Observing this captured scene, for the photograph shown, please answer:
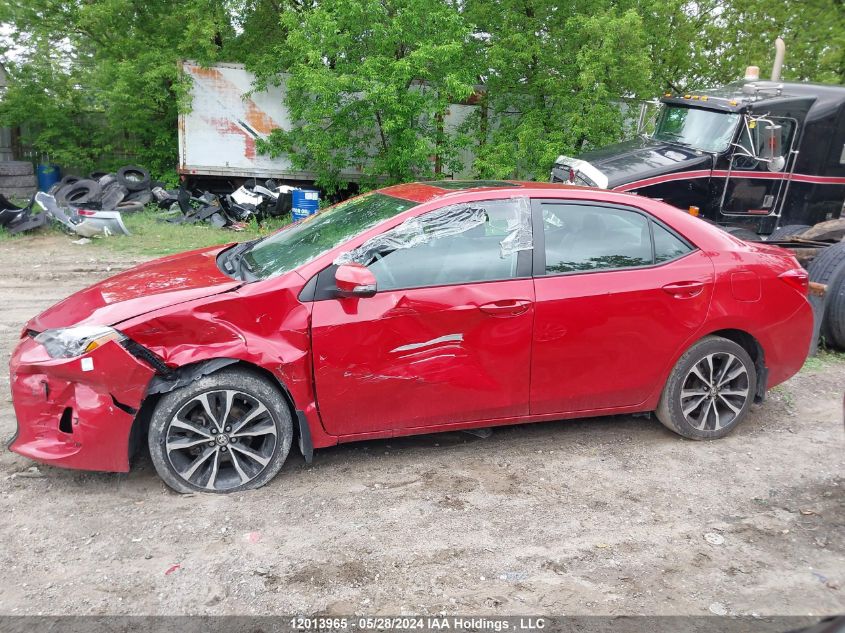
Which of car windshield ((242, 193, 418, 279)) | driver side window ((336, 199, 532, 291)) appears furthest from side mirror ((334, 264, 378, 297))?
car windshield ((242, 193, 418, 279))

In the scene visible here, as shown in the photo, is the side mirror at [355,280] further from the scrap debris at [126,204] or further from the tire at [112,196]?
the tire at [112,196]

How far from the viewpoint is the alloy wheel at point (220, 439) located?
12.4 feet

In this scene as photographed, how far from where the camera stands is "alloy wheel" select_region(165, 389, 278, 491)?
12.4 feet

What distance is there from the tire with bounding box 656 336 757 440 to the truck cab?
3898mm

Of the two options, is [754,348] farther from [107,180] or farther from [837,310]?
[107,180]

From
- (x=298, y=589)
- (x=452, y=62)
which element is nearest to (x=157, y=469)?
(x=298, y=589)

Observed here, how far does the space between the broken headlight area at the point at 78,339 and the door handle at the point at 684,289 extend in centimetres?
330

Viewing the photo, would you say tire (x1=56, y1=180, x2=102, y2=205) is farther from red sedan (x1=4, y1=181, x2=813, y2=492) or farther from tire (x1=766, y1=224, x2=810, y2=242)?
tire (x1=766, y1=224, x2=810, y2=242)

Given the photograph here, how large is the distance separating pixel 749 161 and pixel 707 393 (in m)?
5.11

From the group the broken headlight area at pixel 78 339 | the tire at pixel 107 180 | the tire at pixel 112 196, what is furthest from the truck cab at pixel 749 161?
the tire at pixel 107 180

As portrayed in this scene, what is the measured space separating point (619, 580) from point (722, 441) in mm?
1995

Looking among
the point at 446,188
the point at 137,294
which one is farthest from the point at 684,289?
the point at 137,294

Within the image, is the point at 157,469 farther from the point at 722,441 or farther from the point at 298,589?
the point at 722,441

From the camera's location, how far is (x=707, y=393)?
15.5 ft
